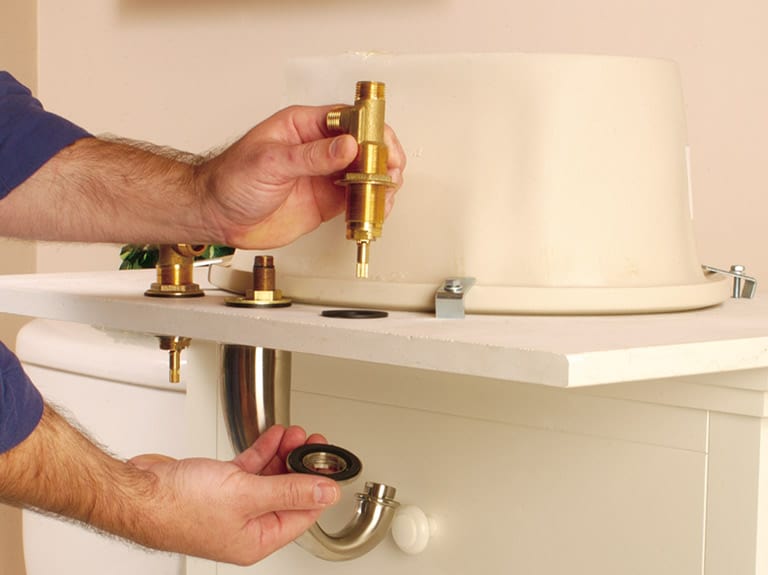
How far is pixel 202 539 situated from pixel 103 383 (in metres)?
0.66

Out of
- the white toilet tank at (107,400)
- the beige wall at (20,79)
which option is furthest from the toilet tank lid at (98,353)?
the beige wall at (20,79)

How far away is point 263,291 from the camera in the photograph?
2.38ft

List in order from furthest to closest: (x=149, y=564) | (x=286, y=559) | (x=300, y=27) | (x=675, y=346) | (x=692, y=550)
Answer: (x=300, y=27) → (x=149, y=564) → (x=286, y=559) → (x=692, y=550) → (x=675, y=346)

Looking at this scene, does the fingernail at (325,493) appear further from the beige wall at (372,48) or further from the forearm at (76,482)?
the beige wall at (372,48)

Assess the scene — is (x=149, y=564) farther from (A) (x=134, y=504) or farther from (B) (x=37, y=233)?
(A) (x=134, y=504)

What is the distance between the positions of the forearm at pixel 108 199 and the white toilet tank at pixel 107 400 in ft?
1.30

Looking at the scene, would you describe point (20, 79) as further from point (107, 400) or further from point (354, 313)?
point (354, 313)

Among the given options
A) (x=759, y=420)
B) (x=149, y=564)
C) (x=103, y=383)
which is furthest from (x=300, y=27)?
(x=759, y=420)

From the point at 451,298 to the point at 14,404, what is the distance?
0.86ft

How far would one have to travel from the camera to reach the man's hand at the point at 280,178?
67 cm

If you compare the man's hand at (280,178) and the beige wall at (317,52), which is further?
the beige wall at (317,52)

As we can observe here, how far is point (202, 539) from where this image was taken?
2.20 feet

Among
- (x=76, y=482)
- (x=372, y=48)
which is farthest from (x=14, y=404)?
(x=372, y=48)

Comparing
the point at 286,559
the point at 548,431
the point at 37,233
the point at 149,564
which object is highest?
the point at 37,233
